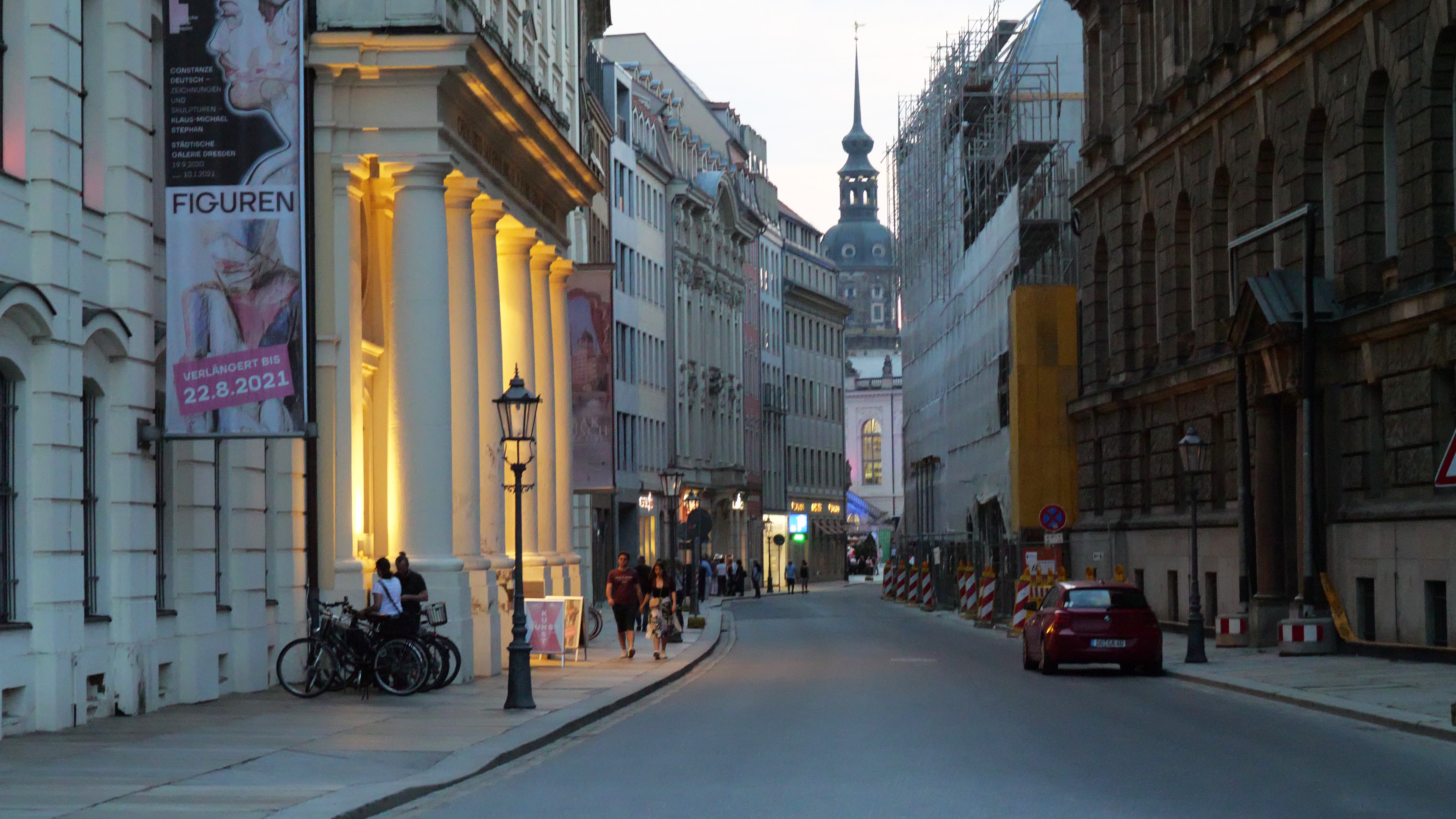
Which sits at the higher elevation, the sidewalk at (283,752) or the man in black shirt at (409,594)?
the man in black shirt at (409,594)

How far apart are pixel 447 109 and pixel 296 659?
25.2ft

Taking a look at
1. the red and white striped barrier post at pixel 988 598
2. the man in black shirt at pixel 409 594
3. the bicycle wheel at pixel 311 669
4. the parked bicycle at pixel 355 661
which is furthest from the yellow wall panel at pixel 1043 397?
the bicycle wheel at pixel 311 669

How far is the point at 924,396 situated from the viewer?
8488 centimetres

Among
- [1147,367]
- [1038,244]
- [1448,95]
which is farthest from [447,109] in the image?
A: [1038,244]

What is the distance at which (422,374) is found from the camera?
28.1 meters

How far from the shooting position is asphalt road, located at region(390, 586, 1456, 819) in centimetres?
1402

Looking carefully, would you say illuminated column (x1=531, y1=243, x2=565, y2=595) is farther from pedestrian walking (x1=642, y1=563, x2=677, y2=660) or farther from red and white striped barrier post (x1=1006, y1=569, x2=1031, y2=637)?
red and white striped barrier post (x1=1006, y1=569, x2=1031, y2=637)

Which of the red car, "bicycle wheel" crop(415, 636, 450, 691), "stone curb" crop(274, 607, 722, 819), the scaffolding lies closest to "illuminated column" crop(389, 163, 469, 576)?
"bicycle wheel" crop(415, 636, 450, 691)

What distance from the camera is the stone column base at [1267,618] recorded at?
35656 mm

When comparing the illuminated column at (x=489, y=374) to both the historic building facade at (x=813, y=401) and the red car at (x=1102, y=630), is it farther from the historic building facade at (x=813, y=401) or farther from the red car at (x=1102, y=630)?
the historic building facade at (x=813, y=401)

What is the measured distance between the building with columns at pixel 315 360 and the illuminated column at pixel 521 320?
0.22 feet

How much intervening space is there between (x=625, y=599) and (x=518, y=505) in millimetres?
11120

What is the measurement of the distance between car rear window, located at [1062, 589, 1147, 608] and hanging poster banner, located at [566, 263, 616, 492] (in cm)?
1366

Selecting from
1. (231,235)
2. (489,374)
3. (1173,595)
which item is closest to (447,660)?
(231,235)
